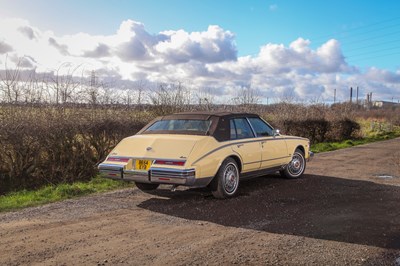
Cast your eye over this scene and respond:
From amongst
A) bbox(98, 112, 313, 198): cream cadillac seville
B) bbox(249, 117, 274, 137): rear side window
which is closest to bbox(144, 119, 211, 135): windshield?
bbox(98, 112, 313, 198): cream cadillac seville

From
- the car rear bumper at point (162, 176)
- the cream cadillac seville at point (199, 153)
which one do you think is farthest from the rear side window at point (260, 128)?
the car rear bumper at point (162, 176)

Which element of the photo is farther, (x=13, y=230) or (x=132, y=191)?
(x=132, y=191)

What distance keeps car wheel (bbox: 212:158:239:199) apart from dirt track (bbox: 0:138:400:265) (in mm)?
188

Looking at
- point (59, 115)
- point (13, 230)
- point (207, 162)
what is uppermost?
point (59, 115)

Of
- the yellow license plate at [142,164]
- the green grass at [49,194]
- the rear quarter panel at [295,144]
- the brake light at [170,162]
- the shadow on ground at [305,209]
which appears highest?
the rear quarter panel at [295,144]

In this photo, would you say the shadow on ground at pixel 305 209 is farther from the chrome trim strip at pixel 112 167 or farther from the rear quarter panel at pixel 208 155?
the chrome trim strip at pixel 112 167

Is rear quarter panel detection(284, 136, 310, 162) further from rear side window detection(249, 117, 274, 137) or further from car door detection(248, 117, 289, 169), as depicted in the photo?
rear side window detection(249, 117, 274, 137)

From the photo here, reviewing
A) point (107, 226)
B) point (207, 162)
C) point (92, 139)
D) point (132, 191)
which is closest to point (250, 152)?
point (207, 162)

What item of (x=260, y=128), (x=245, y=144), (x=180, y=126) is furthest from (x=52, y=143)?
(x=260, y=128)

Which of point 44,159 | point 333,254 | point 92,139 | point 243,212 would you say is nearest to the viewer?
point 333,254

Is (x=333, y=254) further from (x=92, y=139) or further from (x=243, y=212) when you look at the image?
(x=92, y=139)

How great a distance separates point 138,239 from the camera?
554 cm

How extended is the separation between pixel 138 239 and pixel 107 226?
78 cm

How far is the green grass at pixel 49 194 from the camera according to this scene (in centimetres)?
771
